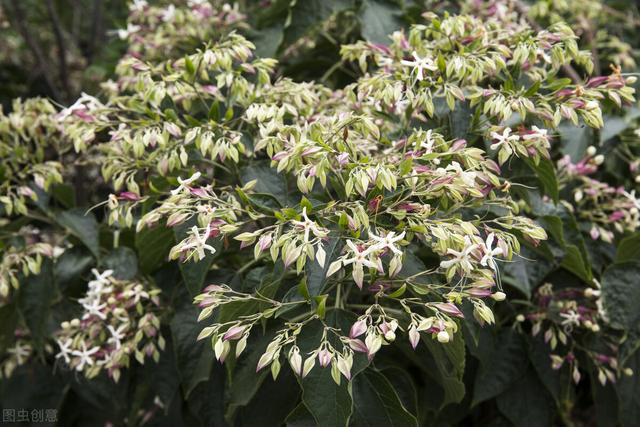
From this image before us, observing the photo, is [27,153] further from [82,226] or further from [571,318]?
[571,318]

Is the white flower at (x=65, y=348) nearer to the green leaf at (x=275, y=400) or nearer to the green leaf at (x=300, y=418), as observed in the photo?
the green leaf at (x=275, y=400)

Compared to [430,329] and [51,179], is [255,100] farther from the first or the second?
[430,329]

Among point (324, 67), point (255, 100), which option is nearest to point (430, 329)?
point (255, 100)

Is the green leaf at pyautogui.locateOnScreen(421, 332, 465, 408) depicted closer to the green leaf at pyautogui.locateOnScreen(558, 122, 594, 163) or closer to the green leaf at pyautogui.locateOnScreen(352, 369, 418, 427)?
the green leaf at pyautogui.locateOnScreen(352, 369, 418, 427)

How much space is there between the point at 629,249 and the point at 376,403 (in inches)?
27.6

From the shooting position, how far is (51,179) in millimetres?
1706

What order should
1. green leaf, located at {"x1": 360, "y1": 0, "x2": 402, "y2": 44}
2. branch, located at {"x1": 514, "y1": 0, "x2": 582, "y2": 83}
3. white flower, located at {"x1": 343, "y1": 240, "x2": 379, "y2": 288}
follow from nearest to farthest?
white flower, located at {"x1": 343, "y1": 240, "x2": 379, "y2": 288}, green leaf, located at {"x1": 360, "y1": 0, "x2": 402, "y2": 44}, branch, located at {"x1": 514, "y1": 0, "x2": 582, "y2": 83}

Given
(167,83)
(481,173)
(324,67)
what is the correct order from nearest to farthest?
(481,173) < (167,83) < (324,67)

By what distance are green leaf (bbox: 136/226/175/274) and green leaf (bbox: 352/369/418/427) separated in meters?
0.51

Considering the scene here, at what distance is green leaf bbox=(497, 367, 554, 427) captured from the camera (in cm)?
164

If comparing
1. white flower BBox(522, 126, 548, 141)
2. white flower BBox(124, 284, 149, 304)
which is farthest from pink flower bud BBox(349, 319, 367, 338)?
white flower BBox(124, 284, 149, 304)

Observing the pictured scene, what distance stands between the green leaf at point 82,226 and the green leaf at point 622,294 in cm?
113

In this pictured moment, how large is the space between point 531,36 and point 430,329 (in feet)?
2.38

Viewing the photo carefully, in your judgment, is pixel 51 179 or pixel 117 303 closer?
pixel 117 303
